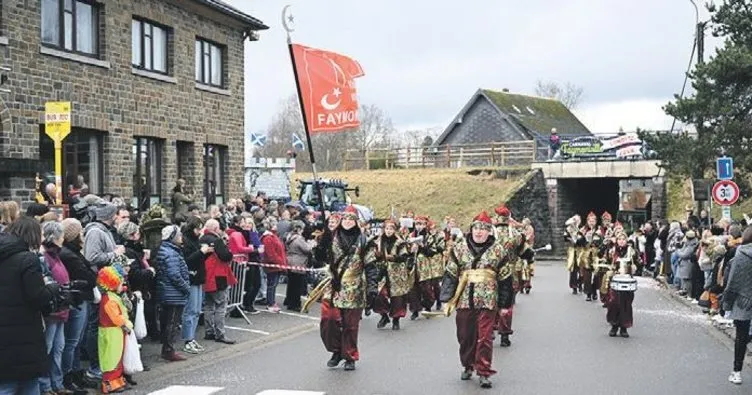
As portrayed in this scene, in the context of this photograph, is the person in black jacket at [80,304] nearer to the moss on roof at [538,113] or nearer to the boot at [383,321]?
the boot at [383,321]

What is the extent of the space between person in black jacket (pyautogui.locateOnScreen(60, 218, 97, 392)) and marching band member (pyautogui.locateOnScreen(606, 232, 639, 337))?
8.54m

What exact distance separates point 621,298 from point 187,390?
7.83 metres

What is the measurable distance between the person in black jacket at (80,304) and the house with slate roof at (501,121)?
169 ft

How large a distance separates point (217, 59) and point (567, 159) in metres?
25.0

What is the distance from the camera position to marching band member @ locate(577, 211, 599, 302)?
21312mm

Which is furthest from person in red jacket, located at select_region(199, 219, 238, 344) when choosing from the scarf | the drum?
the scarf

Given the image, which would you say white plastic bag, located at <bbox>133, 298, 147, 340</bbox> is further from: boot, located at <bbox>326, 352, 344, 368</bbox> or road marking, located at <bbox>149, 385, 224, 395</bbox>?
boot, located at <bbox>326, 352, 344, 368</bbox>

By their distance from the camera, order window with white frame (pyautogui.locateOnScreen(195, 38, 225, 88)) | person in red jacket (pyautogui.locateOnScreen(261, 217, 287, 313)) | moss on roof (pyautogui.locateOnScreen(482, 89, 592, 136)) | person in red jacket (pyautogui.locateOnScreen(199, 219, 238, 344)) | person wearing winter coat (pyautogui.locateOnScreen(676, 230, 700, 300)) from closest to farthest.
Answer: person in red jacket (pyautogui.locateOnScreen(199, 219, 238, 344)) < person in red jacket (pyautogui.locateOnScreen(261, 217, 287, 313)) < person wearing winter coat (pyautogui.locateOnScreen(676, 230, 700, 300)) < window with white frame (pyautogui.locateOnScreen(195, 38, 225, 88)) < moss on roof (pyautogui.locateOnScreen(482, 89, 592, 136))

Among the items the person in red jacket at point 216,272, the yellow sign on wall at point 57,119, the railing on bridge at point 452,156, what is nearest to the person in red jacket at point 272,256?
the person in red jacket at point 216,272

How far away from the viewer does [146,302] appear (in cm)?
1290

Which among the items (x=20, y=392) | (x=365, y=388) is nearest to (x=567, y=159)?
(x=365, y=388)

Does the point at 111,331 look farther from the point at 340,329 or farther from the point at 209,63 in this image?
the point at 209,63

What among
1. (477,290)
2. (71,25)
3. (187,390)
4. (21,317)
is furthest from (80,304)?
(71,25)

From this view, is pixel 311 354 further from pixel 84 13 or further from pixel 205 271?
pixel 84 13
